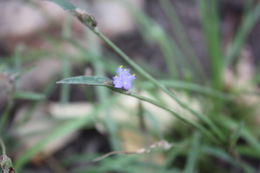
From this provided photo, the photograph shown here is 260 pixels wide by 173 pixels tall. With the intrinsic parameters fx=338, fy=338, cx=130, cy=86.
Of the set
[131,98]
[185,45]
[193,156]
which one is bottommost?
[193,156]

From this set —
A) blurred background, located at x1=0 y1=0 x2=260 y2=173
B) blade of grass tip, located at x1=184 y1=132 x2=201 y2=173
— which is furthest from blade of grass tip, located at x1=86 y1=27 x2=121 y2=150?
blade of grass tip, located at x1=184 y1=132 x2=201 y2=173

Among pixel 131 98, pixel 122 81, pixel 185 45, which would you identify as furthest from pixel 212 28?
pixel 122 81


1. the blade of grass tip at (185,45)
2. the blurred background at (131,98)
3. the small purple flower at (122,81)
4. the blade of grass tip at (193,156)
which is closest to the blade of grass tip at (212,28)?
the blurred background at (131,98)

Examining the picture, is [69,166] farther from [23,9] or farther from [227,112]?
[23,9]

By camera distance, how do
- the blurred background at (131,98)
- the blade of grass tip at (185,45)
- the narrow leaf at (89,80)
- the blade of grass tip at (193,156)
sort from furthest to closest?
the blade of grass tip at (185,45) → the blurred background at (131,98) → the blade of grass tip at (193,156) → the narrow leaf at (89,80)

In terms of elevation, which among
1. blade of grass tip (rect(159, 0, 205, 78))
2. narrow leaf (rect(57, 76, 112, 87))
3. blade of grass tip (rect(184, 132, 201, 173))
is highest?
blade of grass tip (rect(159, 0, 205, 78))

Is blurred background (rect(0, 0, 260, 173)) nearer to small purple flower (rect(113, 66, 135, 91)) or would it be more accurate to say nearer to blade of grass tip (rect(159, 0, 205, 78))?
blade of grass tip (rect(159, 0, 205, 78))

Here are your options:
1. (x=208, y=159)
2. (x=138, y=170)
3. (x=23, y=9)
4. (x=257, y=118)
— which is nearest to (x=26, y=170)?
(x=138, y=170)

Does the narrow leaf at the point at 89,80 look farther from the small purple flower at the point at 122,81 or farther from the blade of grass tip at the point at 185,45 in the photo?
the blade of grass tip at the point at 185,45

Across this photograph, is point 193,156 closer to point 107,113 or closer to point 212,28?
point 107,113
